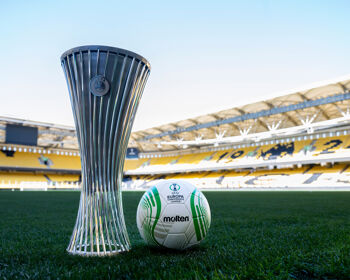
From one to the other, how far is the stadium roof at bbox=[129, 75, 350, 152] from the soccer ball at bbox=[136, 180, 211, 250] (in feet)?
65.8

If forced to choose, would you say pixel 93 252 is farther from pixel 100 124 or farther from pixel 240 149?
pixel 240 149

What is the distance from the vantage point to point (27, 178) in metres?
33.0

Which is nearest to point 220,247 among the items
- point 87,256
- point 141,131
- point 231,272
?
point 231,272

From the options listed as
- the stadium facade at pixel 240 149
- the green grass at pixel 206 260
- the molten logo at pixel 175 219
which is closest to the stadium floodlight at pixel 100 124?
the green grass at pixel 206 260

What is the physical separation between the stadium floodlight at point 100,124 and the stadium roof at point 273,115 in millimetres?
20303

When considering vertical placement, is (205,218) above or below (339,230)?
above

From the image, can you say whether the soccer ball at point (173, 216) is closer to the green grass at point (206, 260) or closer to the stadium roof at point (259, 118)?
the green grass at point (206, 260)

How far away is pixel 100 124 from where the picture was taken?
2129mm

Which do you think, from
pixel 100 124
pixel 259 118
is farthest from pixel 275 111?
pixel 100 124

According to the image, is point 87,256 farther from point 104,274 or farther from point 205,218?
point 205,218

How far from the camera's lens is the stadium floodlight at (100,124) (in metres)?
2.08

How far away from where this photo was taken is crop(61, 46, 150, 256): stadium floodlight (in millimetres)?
2082

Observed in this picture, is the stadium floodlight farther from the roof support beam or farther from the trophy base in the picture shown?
the roof support beam

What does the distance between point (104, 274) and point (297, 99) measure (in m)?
23.2
